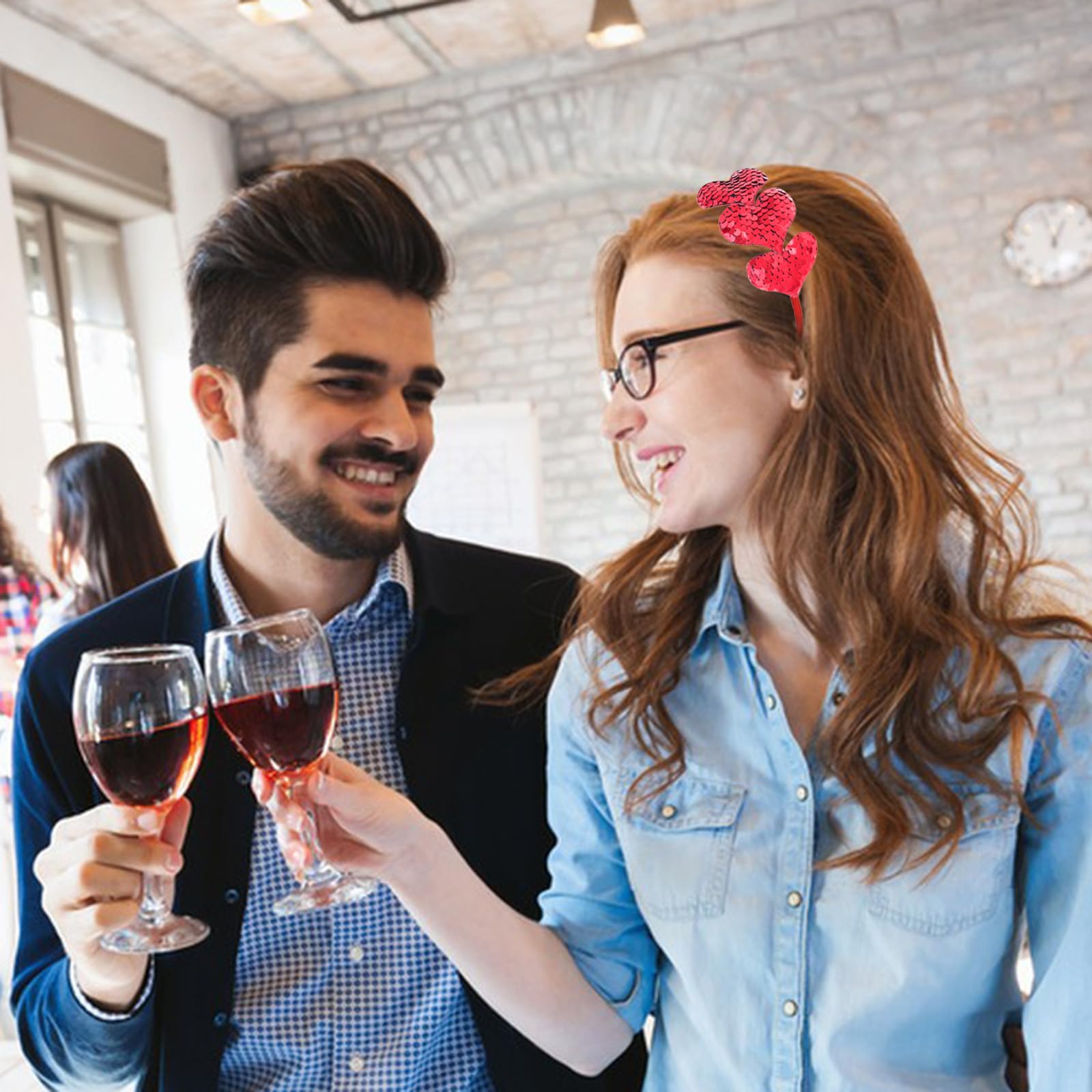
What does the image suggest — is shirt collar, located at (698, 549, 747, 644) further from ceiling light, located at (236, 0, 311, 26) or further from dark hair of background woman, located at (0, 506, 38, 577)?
ceiling light, located at (236, 0, 311, 26)

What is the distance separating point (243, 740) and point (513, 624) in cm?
56

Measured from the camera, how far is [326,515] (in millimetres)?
1535

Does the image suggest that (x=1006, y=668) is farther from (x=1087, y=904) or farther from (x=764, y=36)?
(x=764, y=36)

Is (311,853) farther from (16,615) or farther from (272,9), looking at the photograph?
(272,9)

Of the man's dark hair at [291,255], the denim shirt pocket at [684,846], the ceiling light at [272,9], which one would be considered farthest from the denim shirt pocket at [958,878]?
the ceiling light at [272,9]

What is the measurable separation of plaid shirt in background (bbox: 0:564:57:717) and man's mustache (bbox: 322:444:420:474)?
103 inches

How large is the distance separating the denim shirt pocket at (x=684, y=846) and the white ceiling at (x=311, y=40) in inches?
178

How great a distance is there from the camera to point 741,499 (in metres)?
1.32

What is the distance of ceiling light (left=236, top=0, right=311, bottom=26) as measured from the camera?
4.19 meters

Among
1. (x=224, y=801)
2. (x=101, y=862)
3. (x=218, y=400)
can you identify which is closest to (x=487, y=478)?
(x=218, y=400)

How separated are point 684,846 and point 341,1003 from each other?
447 mm

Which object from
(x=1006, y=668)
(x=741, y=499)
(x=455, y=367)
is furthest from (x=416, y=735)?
(x=455, y=367)

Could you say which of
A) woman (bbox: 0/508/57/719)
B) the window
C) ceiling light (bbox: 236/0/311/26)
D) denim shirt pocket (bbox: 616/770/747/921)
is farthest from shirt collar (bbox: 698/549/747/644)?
the window

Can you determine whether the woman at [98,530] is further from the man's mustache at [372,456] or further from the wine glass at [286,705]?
the wine glass at [286,705]
